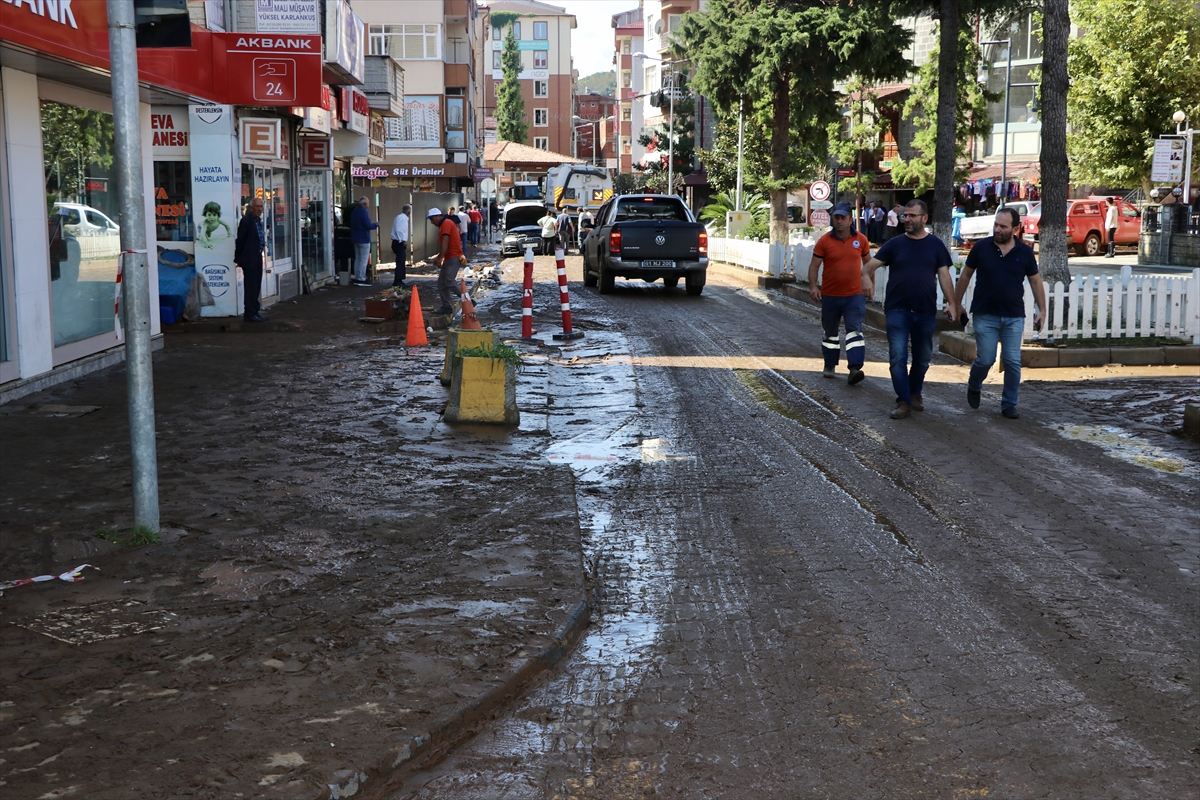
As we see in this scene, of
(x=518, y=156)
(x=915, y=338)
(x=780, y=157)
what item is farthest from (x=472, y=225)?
(x=915, y=338)

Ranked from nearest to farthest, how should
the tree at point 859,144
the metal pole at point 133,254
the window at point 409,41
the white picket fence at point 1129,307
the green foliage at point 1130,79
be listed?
the metal pole at point 133,254 < the white picket fence at point 1129,307 < the green foliage at point 1130,79 < the tree at point 859,144 < the window at point 409,41

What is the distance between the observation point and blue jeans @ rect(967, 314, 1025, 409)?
1146cm

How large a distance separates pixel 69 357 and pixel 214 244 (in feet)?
22.3

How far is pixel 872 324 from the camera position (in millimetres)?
20516

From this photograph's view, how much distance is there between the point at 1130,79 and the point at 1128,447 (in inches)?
1449

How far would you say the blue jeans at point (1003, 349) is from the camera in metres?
11.5

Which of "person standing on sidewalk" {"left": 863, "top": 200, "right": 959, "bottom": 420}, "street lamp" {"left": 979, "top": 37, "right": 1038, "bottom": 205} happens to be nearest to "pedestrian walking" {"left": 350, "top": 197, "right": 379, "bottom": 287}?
"person standing on sidewalk" {"left": 863, "top": 200, "right": 959, "bottom": 420}

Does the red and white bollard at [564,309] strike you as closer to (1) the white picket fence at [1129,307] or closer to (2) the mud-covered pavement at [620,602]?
(2) the mud-covered pavement at [620,602]

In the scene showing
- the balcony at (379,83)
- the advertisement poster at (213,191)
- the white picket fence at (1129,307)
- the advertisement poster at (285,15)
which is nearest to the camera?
the white picket fence at (1129,307)

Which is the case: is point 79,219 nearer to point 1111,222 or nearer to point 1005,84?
point 1111,222

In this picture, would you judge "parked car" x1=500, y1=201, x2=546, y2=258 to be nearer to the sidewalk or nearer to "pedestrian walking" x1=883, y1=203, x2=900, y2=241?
"pedestrian walking" x1=883, y1=203, x2=900, y2=241

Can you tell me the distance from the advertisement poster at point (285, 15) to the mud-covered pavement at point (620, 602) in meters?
11.3

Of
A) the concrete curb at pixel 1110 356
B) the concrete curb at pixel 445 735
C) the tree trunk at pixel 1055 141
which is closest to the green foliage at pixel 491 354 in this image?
the concrete curb at pixel 445 735

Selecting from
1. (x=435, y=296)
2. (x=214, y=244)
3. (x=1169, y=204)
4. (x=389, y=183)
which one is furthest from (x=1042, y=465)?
(x=389, y=183)
